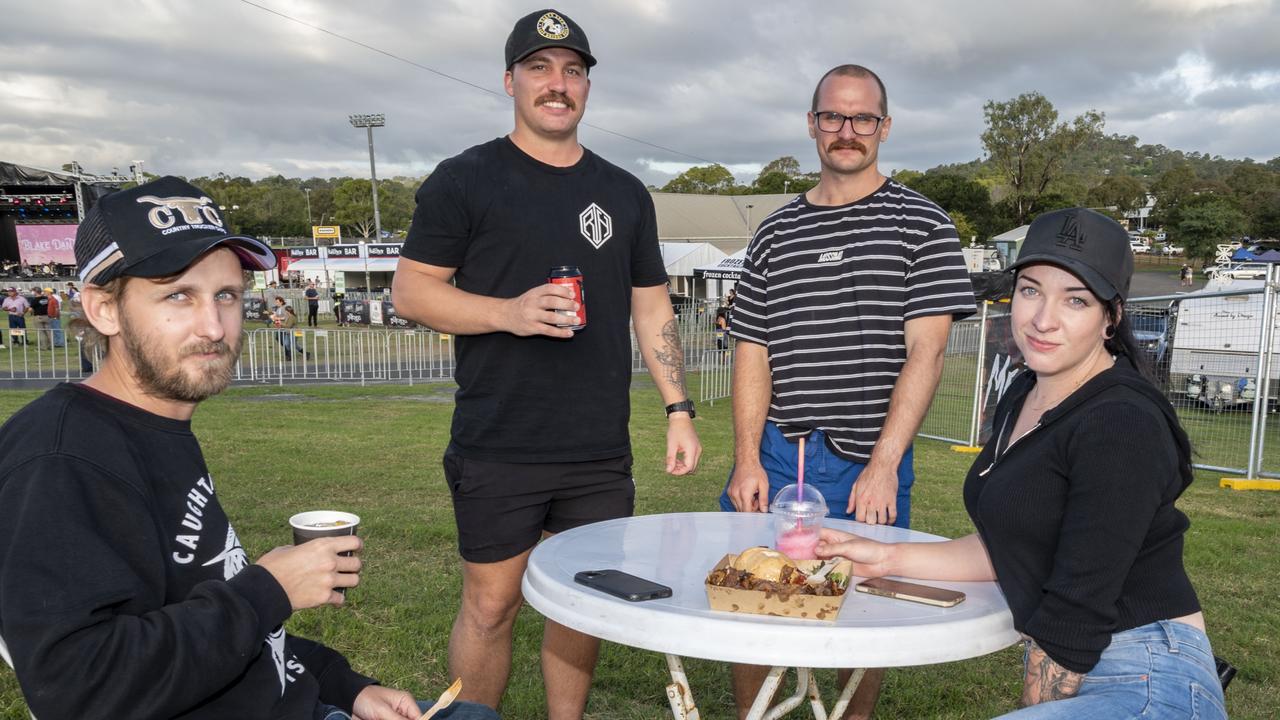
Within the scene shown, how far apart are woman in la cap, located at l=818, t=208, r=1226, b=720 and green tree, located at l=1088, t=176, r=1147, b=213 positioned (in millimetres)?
81688

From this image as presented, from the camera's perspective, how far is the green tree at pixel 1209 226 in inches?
2197

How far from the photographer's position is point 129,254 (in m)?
1.56

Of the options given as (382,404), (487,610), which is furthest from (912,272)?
(382,404)

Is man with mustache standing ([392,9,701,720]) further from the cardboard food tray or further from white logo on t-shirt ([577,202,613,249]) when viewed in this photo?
the cardboard food tray

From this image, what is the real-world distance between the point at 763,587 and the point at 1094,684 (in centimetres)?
70

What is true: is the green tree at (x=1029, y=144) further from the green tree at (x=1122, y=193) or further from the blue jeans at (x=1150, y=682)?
the blue jeans at (x=1150, y=682)

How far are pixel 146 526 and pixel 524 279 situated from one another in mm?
1582

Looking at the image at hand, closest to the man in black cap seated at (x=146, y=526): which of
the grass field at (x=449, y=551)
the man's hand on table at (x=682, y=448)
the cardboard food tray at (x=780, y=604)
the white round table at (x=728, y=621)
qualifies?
the white round table at (x=728, y=621)

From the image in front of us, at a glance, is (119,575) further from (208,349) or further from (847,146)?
(847,146)

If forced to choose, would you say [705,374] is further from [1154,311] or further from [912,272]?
[912,272]

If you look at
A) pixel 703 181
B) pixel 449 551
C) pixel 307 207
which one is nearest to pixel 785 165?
pixel 703 181

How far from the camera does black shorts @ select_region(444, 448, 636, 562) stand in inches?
112

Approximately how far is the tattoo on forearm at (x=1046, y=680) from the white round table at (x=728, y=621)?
0.06 meters

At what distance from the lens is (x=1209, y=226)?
56.0 meters
